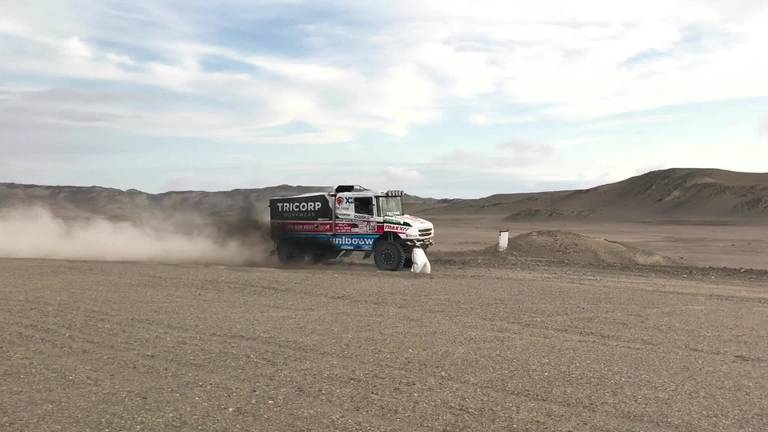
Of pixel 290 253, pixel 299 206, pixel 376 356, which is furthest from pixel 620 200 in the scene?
A: pixel 376 356

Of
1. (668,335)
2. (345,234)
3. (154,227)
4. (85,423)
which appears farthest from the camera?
(154,227)

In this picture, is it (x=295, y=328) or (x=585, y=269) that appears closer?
(x=295, y=328)

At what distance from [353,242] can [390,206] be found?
5.83 ft

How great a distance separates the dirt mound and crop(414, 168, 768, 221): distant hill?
64.0m

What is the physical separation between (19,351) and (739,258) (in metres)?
33.6

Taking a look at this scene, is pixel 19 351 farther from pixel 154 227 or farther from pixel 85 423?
pixel 154 227

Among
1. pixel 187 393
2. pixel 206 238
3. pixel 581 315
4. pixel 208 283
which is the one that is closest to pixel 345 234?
pixel 208 283

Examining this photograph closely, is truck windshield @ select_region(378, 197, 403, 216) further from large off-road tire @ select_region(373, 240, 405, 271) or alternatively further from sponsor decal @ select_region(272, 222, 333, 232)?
sponsor decal @ select_region(272, 222, 333, 232)

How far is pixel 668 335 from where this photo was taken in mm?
12219

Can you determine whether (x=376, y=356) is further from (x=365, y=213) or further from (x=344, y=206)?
(x=344, y=206)

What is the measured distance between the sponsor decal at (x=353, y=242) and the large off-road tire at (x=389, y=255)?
33cm

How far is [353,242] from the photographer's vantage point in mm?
24031

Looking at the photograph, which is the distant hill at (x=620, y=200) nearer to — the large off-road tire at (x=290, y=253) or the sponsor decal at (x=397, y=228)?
the large off-road tire at (x=290, y=253)

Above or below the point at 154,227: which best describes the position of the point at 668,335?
below
